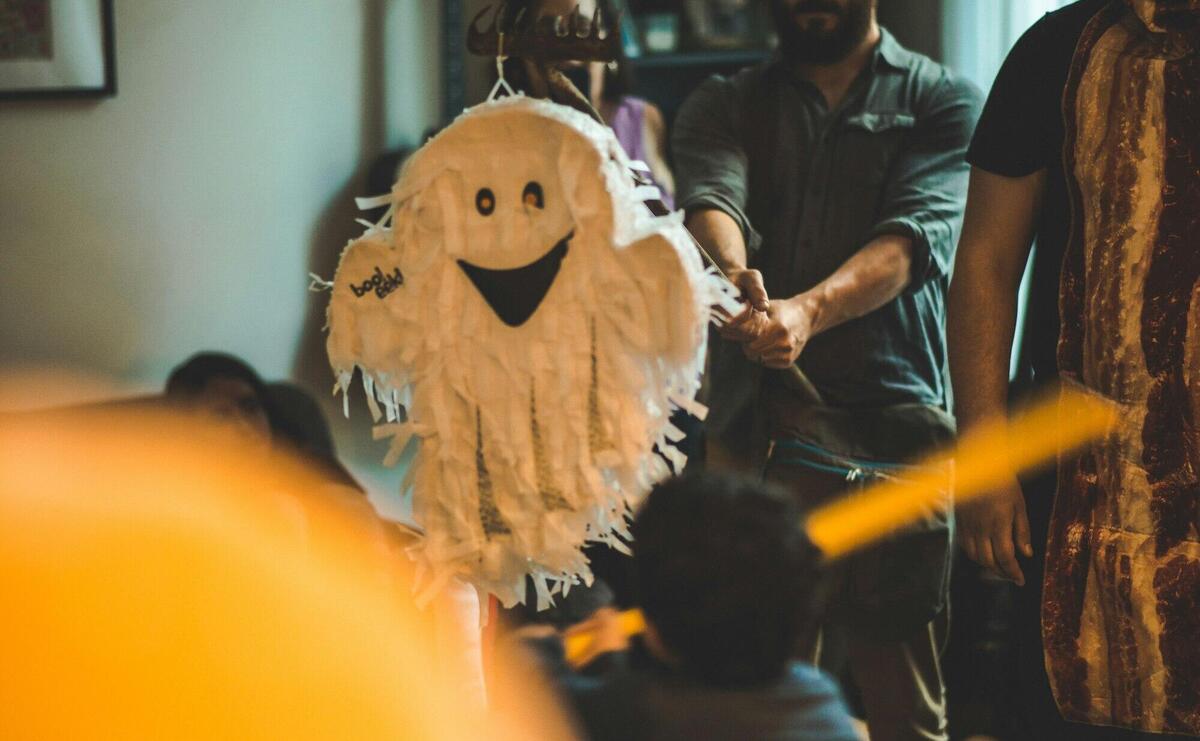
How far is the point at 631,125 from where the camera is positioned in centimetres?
231

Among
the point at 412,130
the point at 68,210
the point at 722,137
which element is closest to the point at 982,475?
the point at 722,137

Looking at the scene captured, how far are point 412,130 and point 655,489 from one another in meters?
2.48

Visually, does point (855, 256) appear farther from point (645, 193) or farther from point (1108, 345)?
point (645, 193)

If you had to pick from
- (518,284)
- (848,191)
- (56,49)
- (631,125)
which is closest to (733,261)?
(848,191)

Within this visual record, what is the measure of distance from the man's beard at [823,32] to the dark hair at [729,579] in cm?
83

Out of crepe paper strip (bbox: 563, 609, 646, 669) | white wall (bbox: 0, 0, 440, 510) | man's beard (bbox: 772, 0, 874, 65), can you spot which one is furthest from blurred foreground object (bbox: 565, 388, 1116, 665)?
white wall (bbox: 0, 0, 440, 510)

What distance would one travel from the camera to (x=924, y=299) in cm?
161

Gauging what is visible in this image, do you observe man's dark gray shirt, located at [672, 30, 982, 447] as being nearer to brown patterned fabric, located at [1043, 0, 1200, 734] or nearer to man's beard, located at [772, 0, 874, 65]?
man's beard, located at [772, 0, 874, 65]

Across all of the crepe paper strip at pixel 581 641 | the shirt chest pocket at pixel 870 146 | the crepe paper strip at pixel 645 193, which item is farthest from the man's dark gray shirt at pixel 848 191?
the crepe paper strip at pixel 581 641

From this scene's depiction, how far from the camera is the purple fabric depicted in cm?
223

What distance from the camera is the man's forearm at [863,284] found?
1422mm

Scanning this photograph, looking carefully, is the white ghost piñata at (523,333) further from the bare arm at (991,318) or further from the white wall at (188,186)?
the white wall at (188,186)

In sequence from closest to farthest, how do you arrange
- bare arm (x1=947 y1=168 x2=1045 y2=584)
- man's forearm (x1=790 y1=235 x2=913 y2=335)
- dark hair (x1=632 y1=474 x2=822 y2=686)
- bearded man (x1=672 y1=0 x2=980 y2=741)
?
dark hair (x1=632 y1=474 x2=822 y2=686) → bare arm (x1=947 y1=168 x2=1045 y2=584) → man's forearm (x1=790 y1=235 x2=913 y2=335) → bearded man (x1=672 y1=0 x2=980 y2=741)

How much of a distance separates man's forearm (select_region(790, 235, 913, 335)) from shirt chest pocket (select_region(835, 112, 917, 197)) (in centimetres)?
11
